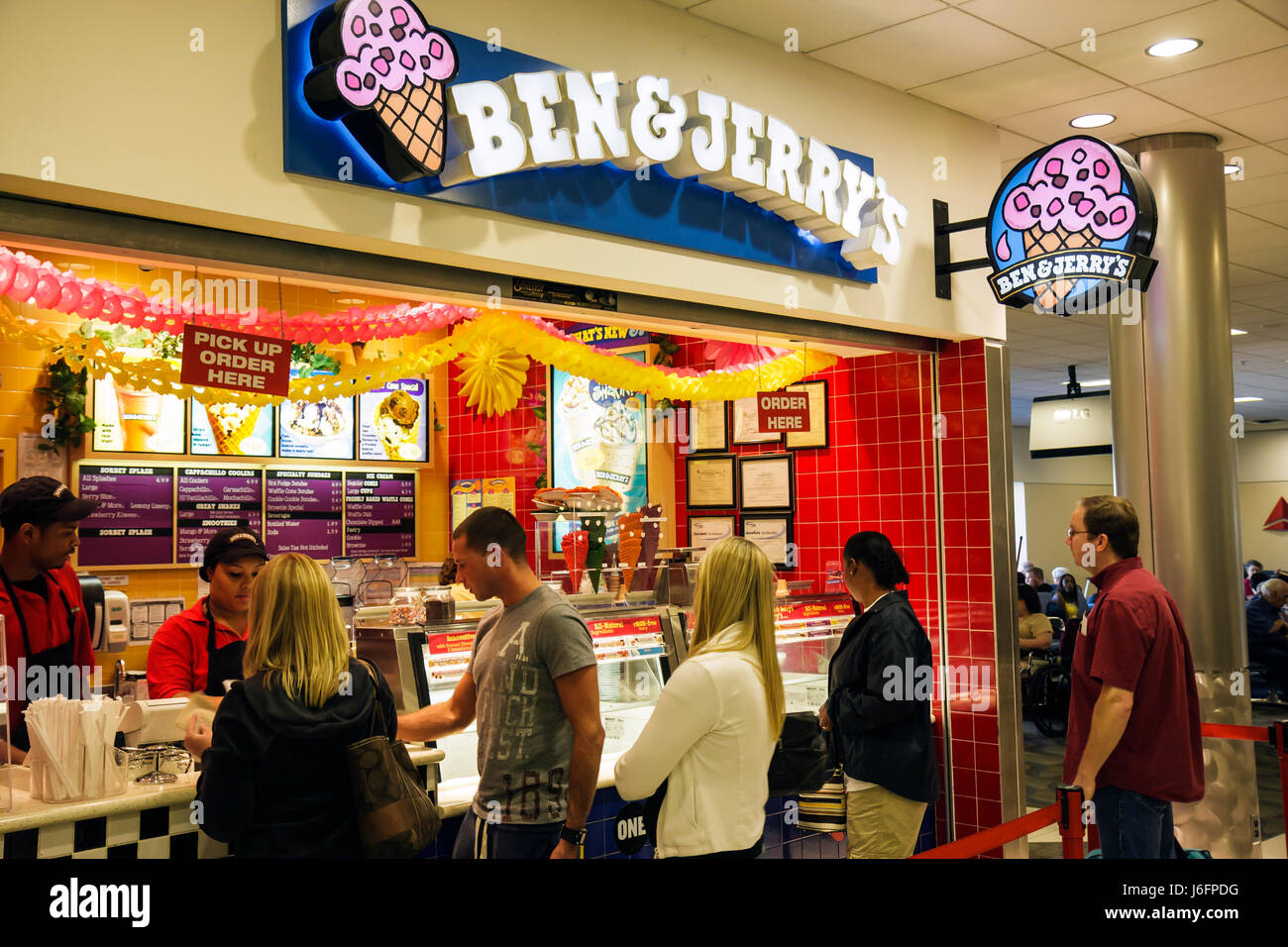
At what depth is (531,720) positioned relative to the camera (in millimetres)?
3158

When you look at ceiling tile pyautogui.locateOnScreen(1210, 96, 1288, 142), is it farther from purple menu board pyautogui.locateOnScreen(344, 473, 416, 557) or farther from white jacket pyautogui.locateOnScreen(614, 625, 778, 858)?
purple menu board pyautogui.locateOnScreen(344, 473, 416, 557)

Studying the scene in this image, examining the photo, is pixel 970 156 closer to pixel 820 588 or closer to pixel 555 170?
pixel 820 588

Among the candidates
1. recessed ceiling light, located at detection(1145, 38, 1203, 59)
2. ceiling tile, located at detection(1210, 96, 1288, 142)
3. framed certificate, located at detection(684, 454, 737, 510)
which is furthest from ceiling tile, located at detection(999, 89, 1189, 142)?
framed certificate, located at detection(684, 454, 737, 510)

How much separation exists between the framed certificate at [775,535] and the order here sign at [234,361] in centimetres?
332

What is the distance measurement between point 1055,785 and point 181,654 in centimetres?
637

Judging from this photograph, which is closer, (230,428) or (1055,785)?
(230,428)

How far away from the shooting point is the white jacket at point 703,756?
2.83 meters

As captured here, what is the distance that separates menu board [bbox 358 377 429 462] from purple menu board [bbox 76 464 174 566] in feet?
4.62

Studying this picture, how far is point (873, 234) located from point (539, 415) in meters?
2.96

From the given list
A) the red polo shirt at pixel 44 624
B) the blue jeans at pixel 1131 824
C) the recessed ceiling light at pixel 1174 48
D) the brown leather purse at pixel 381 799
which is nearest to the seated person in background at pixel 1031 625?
the recessed ceiling light at pixel 1174 48

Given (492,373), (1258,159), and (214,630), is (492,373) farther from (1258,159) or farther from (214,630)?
(1258,159)

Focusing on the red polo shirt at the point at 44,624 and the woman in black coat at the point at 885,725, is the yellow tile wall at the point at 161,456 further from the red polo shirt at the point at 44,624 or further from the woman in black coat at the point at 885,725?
the woman in black coat at the point at 885,725

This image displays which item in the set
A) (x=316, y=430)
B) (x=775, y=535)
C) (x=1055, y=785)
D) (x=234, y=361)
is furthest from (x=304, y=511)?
(x=1055, y=785)
